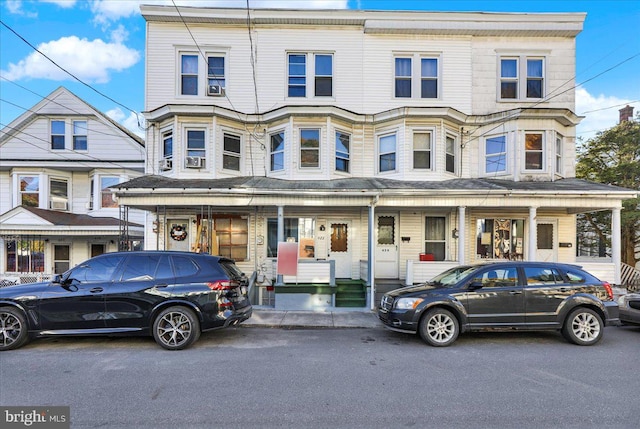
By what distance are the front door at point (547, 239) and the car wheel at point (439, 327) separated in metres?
8.10

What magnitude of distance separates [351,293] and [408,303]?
13.7 feet

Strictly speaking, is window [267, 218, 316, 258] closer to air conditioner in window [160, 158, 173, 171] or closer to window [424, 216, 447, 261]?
air conditioner in window [160, 158, 173, 171]

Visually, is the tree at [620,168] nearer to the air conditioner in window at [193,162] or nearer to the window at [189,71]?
the air conditioner in window at [193,162]

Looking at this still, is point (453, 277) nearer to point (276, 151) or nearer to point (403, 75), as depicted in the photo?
point (276, 151)

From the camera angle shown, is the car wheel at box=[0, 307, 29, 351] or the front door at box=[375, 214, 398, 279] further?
the front door at box=[375, 214, 398, 279]

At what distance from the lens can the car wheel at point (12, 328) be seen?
570cm

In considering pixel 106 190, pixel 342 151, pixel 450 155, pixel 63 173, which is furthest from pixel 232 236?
pixel 63 173

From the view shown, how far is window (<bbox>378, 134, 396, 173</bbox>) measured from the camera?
1176 cm

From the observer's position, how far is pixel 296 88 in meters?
12.2

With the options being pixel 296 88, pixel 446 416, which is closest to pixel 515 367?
pixel 446 416

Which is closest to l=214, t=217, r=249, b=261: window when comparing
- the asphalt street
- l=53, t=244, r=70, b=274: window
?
the asphalt street

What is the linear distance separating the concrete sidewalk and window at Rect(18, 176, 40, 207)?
1188 centimetres

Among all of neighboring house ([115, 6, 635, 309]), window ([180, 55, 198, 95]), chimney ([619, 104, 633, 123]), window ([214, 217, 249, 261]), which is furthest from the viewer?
chimney ([619, 104, 633, 123])

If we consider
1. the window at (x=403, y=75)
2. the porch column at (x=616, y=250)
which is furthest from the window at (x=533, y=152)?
the window at (x=403, y=75)
